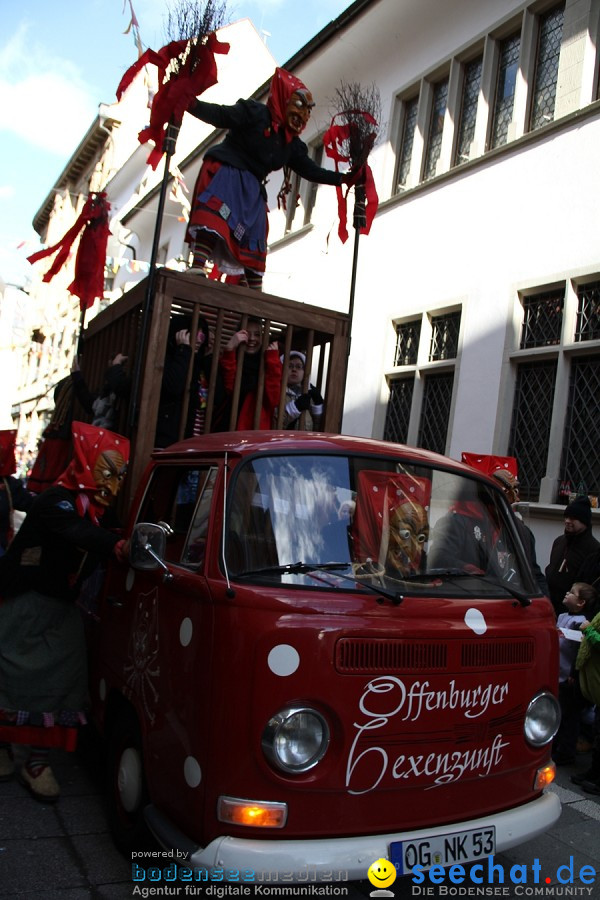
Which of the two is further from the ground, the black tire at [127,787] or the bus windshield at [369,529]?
the bus windshield at [369,529]

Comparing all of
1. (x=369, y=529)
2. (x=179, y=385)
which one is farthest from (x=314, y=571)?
(x=179, y=385)

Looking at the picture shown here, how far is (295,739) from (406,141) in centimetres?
1169

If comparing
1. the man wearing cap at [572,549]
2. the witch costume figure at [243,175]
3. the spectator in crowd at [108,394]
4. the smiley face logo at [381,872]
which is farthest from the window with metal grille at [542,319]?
the smiley face logo at [381,872]

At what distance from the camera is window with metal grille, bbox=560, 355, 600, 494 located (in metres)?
8.40

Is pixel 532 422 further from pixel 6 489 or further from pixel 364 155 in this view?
pixel 6 489

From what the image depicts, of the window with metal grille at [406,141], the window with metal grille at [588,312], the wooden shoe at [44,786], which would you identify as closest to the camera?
the wooden shoe at [44,786]

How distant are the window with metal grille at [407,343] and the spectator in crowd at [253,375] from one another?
5.99 meters

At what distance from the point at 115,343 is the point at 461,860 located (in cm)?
470

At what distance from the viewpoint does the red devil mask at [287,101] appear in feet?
20.4

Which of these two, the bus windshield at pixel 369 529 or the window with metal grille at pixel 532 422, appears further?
the window with metal grille at pixel 532 422

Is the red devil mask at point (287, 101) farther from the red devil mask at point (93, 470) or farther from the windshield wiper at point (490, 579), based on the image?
the windshield wiper at point (490, 579)

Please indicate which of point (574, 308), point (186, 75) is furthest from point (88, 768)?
point (574, 308)

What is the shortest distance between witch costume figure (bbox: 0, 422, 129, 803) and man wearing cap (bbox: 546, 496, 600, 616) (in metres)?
3.86

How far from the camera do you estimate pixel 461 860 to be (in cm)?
306
